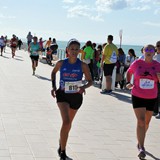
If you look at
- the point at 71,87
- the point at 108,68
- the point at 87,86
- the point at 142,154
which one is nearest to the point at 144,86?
the point at 87,86

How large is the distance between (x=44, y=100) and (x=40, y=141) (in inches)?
182

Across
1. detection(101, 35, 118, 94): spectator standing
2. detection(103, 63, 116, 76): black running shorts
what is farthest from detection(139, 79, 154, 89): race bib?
detection(103, 63, 116, 76): black running shorts

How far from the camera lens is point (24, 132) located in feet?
24.2

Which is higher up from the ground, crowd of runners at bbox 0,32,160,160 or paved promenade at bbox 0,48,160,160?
crowd of runners at bbox 0,32,160,160

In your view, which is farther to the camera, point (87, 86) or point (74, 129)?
point (74, 129)

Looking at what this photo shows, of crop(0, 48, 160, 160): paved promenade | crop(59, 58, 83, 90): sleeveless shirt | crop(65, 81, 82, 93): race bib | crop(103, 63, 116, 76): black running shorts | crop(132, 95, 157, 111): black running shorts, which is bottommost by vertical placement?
crop(0, 48, 160, 160): paved promenade

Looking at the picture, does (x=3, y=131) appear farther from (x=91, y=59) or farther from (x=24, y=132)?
(x=91, y=59)

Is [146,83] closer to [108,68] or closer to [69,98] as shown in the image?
[69,98]

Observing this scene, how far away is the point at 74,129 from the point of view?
26.1 ft

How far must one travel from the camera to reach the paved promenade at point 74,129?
629 centimetres

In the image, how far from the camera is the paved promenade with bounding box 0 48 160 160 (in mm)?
6289

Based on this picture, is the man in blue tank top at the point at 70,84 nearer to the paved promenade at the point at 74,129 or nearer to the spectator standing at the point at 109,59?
the paved promenade at the point at 74,129

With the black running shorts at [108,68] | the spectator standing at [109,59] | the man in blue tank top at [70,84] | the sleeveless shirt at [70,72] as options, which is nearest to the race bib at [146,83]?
the man in blue tank top at [70,84]

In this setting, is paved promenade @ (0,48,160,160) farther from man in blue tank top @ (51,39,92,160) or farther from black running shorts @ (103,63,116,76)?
black running shorts @ (103,63,116,76)
